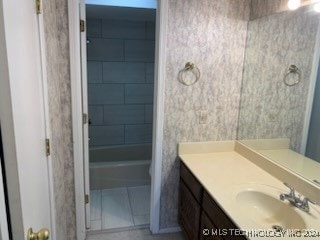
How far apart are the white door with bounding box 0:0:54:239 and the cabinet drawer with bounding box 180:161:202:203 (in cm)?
96

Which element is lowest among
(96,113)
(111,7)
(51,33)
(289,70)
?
(96,113)

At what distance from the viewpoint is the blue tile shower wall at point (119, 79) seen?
340 centimetres

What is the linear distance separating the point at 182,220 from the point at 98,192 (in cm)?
128

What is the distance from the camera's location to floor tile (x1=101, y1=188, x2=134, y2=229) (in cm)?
248

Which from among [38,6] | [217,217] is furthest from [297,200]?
[38,6]

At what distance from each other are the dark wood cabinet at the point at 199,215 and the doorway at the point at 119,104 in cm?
78

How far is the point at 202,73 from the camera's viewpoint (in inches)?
82.5

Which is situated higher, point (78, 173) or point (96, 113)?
point (96, 113)

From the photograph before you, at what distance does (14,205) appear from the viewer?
31.3 inches

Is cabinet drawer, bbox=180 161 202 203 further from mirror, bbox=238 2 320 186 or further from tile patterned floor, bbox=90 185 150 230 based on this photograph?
tile patterned floor, bbox=90 185 150 230

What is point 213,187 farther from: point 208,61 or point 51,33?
point 51,33

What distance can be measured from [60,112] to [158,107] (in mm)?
750

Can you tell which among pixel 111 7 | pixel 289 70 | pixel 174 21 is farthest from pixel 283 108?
pixel 111 7

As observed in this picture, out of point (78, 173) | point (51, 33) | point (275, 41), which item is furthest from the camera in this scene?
point (78, 173)
